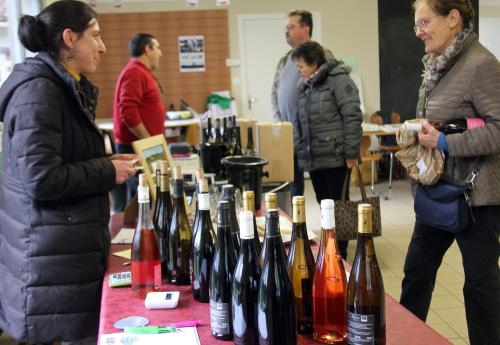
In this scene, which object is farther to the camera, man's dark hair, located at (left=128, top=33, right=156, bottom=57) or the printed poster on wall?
the printed poster on wall

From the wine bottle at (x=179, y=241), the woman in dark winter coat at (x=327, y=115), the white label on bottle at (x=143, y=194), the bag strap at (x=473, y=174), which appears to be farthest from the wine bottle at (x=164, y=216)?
the woman in dark winter coat at (x=327, y=115)

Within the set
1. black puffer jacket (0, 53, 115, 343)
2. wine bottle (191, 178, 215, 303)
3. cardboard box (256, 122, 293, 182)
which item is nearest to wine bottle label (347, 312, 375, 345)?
wine bottle (191, 178, 215, 303)

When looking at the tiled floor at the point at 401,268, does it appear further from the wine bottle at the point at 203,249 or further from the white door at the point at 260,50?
the white door at the point at 260,50

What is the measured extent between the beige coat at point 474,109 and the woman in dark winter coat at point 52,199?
1166 mm

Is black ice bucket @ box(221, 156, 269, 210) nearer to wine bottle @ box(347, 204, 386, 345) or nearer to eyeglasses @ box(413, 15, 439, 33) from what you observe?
eyeglasses @ box(413, 15, 439, 33)

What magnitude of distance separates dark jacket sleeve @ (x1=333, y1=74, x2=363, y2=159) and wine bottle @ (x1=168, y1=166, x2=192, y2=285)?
6.48 feet

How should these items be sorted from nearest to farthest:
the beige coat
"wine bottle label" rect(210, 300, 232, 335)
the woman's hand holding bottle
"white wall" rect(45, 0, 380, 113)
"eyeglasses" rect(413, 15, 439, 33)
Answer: "wine bottle label" rect(210, 300, 232, 335) → the woman's hand holding bottle → the beige coat → "eyeglasses" rect(413, 15, 439, 33) → "white wall" rect(45, 0, 380, 113)

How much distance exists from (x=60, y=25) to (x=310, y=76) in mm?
1931

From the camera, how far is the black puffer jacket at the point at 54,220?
5.23ft

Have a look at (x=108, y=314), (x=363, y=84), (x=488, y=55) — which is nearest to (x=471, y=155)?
(x=488, y=55)

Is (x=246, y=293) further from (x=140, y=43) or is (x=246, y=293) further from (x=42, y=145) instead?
(x=140, y=43)

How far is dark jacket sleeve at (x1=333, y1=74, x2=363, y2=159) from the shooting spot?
132 inches

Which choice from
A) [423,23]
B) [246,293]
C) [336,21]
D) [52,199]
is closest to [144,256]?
[52,199]

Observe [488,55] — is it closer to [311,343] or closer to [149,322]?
[311,343]
